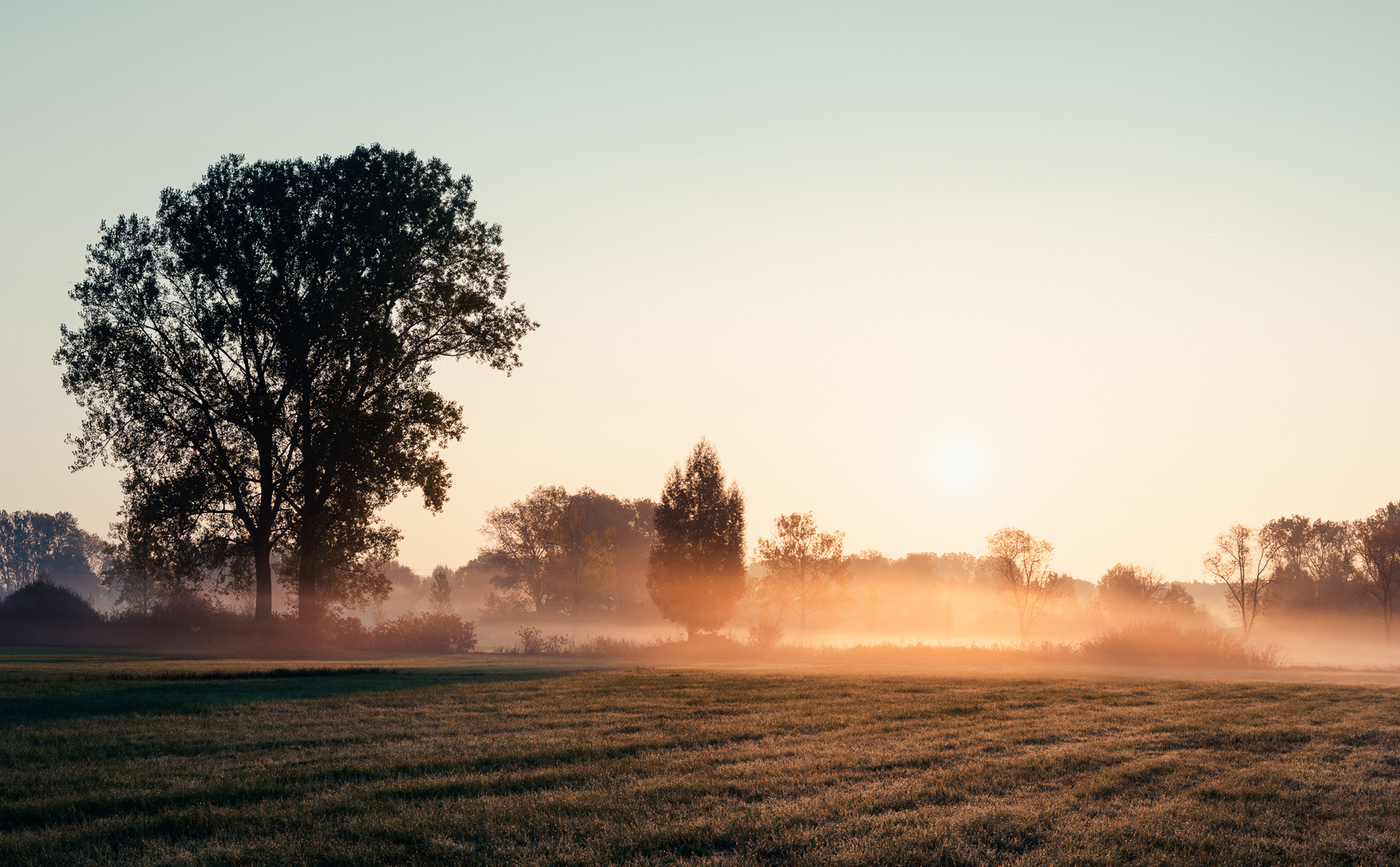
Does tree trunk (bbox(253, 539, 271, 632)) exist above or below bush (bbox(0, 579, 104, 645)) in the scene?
above

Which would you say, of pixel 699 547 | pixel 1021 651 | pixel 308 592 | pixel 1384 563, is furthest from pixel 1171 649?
pixel 1384 563

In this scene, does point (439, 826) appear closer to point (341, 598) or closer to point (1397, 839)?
point (1397, 839)

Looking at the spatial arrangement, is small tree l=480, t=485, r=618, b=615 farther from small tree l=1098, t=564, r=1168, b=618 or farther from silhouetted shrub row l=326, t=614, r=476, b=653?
small tree l=1098, t=564, r=1168, b=618

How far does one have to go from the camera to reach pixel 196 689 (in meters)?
14.6

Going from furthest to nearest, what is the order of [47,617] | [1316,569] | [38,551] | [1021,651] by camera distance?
[38,551]
[1316,569]
[47,617]
[1021,651]

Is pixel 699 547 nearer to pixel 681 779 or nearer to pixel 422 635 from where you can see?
pixel 422 635

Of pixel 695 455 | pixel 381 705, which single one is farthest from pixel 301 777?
pixel 695 455

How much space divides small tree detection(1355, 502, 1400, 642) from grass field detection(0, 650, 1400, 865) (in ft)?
277

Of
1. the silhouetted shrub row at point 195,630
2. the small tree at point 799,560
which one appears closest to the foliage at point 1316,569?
the small tree at point 799,560

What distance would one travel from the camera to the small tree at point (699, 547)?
161 feet

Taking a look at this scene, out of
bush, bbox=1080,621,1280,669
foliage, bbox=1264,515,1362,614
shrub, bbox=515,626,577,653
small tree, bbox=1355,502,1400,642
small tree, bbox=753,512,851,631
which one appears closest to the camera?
shrub, bbox=515,626,577,653

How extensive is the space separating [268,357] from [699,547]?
86.7 ft

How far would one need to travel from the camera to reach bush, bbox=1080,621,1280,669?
1500 inches

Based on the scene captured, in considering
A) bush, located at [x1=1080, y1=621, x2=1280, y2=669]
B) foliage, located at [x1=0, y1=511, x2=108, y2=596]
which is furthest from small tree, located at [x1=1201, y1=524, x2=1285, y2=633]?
foliage, located at [x1=0, y1=511, x2=108, y2=596]
